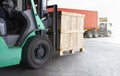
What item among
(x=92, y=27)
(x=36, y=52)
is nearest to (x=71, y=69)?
(x=36, y=52)

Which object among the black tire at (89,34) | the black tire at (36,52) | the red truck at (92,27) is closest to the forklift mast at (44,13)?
the black tire at (36,52)

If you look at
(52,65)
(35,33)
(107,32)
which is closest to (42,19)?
(35,33)

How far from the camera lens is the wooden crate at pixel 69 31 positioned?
17.4ft

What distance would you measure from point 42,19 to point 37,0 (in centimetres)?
50

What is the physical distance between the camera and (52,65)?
4496 mm

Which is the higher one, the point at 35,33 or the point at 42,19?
the point at 42,19

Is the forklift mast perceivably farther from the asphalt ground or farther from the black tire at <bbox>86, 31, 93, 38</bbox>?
the black tire at <bbox>86, 31, 93, 38</bbox>

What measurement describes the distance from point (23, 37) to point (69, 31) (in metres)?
1.89

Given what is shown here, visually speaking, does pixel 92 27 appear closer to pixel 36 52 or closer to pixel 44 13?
pixel 44 13

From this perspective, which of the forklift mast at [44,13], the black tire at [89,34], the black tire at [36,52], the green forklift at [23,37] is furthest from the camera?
the black tire at [89,34]

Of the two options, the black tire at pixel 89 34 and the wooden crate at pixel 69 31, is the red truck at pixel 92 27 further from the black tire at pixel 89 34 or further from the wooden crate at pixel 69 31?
the wooden crate at pixel 69 31

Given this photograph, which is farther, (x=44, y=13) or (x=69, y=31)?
(x=69, y=31)

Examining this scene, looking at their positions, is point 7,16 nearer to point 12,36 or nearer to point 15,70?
point 12,36

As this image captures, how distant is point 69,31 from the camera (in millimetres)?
5539
